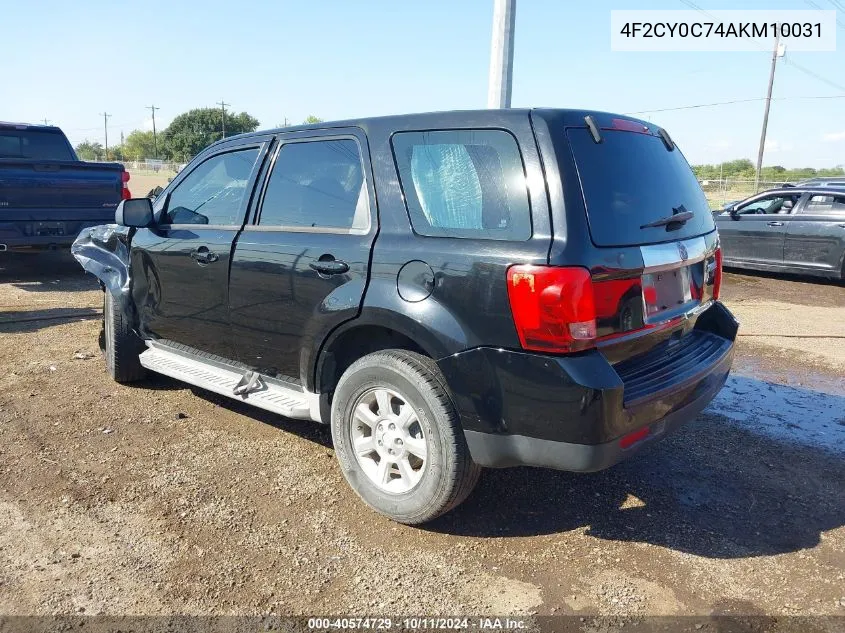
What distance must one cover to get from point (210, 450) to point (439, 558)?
1715mm

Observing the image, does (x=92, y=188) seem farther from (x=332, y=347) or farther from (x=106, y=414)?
(x=332, y=347)

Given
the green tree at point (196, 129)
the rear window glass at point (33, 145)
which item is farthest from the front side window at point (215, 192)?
the green tree at point (196, 129)

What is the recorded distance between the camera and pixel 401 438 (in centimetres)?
312

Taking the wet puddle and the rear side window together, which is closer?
the rear side window

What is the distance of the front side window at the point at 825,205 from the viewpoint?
10.1 m

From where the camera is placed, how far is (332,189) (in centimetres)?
353

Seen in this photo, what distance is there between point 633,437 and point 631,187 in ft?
3.61

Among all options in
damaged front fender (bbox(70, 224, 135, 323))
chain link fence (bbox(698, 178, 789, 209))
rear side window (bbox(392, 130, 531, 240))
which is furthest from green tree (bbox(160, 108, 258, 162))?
rear side window (bbox(392, 130, 531, 240))

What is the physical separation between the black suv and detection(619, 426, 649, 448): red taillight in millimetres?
14

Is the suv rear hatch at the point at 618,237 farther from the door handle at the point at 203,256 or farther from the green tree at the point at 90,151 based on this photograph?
the green tree at the point at 90,151

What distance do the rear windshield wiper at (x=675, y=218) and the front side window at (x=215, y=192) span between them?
229 cm

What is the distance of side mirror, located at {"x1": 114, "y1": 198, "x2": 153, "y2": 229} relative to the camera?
442cm

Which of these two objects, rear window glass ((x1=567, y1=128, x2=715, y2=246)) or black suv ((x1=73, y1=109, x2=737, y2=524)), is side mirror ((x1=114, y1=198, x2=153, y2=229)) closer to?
black suv ((x1=73, y1=109, x2=737, y2=524))

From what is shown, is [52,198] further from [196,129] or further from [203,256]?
[196,129]
